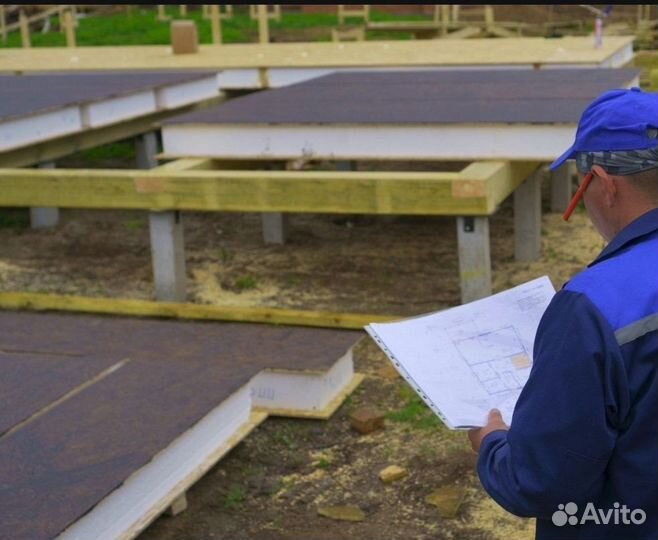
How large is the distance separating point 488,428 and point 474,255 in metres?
3.98

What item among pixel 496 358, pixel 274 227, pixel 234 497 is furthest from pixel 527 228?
pixel 496 358

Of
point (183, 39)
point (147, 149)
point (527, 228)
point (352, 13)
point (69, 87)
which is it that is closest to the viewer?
point (527, 228)

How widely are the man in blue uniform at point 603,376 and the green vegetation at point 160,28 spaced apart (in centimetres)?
2283

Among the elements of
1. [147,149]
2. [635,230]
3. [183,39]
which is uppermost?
[635,230]

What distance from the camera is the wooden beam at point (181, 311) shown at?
21.4 ft

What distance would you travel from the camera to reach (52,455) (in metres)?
4.00

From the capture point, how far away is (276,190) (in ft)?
21.2

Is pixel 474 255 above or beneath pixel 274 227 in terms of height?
above

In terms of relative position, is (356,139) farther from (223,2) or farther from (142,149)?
(223,2)

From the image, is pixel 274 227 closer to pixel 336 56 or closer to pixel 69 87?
pixel 69 87

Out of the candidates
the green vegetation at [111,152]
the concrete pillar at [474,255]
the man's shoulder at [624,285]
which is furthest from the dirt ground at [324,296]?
the green vegetation at [111,152]

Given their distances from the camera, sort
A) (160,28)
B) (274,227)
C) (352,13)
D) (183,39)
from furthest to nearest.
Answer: (352,13) < (160,28) < (183,39) < (274,227)

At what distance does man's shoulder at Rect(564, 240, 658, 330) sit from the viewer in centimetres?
193

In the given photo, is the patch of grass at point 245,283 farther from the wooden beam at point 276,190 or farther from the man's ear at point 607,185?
the man's ear at point 607,185
